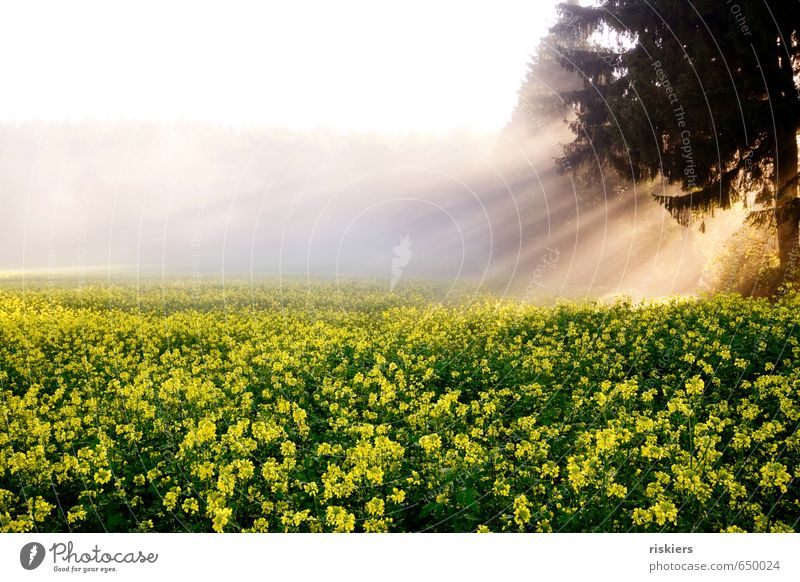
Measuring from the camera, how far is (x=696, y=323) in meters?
11.2

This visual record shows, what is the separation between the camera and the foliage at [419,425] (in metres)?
4.66

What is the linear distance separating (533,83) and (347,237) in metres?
18.3

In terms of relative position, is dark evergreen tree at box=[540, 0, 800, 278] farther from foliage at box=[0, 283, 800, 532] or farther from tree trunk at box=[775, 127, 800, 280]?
foliage at box=[0, 283, 800, 532]

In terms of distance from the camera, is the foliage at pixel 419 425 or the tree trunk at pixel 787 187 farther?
the tree trunk at pixel 787 187

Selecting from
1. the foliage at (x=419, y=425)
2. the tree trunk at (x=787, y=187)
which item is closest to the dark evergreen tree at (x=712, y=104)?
the tree trunk at (x=787, y=187)

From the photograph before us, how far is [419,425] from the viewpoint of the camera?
6.89m

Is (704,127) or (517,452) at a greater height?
(704,127)

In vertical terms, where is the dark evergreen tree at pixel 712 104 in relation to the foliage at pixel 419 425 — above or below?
above

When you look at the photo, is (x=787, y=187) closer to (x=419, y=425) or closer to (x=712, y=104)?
(x=712, y=104)

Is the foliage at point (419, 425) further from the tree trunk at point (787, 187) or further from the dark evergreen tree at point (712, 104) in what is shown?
the dark evergreen tree at point (712, 104)

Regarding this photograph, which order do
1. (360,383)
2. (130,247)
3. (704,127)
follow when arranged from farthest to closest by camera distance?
(130,247) < (704,127) < (360,383)

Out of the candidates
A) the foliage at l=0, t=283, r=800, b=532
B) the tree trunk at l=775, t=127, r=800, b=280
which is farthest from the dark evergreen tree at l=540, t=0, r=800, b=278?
the foliage at l=0, t=283, r=800, b=532
